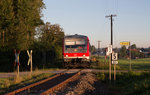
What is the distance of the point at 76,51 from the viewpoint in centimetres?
2439

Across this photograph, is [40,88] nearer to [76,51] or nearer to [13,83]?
[13,83]

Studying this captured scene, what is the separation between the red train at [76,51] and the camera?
24312mm

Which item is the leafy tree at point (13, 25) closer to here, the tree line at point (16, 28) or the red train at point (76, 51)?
the tree line at point (16, 28)

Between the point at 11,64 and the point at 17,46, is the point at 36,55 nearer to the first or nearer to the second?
the point at 11,64

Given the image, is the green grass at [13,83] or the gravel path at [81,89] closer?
the gravel path at [81,89]

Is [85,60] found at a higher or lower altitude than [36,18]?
lower

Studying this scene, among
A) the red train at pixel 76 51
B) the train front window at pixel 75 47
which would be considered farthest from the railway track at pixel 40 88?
the train front window at pixel 75 47

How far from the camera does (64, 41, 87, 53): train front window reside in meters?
24.4

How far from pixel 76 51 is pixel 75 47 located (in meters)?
0.46

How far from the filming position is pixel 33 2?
96.8ft

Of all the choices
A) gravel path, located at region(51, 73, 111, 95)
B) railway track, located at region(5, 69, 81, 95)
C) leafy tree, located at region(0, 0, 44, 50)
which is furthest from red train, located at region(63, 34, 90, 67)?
gravel path, located at region(51, 73, 111, 95)

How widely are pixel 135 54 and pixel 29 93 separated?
123767mm

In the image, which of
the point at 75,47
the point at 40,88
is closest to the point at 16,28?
the point at 75,47

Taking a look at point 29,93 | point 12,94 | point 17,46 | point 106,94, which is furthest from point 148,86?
point 17,46
